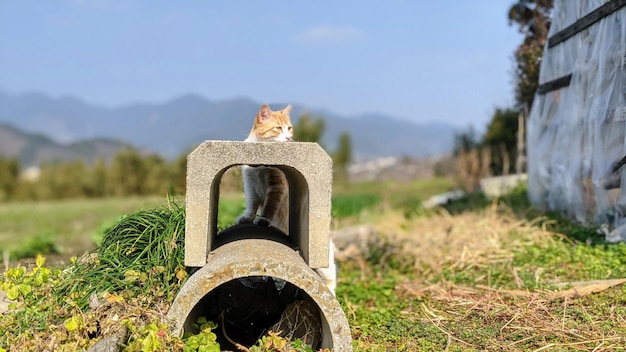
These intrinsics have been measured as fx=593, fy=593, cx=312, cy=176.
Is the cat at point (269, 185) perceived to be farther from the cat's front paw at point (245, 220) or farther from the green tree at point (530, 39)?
the green tree at point (530, 39)

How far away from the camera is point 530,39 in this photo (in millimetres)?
8516

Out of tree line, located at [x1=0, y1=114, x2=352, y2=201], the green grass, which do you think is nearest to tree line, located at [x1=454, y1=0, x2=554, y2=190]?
the green grass

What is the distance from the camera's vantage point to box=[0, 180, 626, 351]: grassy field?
357 cm

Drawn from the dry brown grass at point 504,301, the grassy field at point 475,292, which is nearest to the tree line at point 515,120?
the grassy field at point 475,292

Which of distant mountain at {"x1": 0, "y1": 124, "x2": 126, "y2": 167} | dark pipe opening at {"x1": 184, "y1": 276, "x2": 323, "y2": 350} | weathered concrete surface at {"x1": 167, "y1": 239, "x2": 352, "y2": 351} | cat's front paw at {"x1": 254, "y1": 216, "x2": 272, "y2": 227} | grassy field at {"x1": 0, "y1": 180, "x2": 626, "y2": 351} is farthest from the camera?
distant mountain at {"x1": 0, "y1": 124, "x2": 126, "y2": 167}

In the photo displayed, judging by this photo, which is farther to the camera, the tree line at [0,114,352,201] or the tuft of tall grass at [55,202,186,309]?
the tree line at [0,114,352,201]

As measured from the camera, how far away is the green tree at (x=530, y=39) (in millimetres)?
8234

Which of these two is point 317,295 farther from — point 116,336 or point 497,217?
point 497,217

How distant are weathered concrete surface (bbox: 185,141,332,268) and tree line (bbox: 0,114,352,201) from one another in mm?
22965

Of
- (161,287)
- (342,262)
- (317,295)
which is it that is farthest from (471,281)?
(161,287)

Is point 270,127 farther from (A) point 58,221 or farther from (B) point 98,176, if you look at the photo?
(B) point 98,176

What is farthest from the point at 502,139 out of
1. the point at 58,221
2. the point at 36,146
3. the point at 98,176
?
the point at 36,146

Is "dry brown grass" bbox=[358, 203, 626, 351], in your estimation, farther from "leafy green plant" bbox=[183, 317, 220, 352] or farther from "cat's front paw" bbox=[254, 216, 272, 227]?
"leafy green plant" bbox=[183, 317, 220, 352]

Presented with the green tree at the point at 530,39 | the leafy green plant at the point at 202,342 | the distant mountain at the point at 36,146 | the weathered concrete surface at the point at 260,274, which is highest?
the green tree at the point at 530,39
